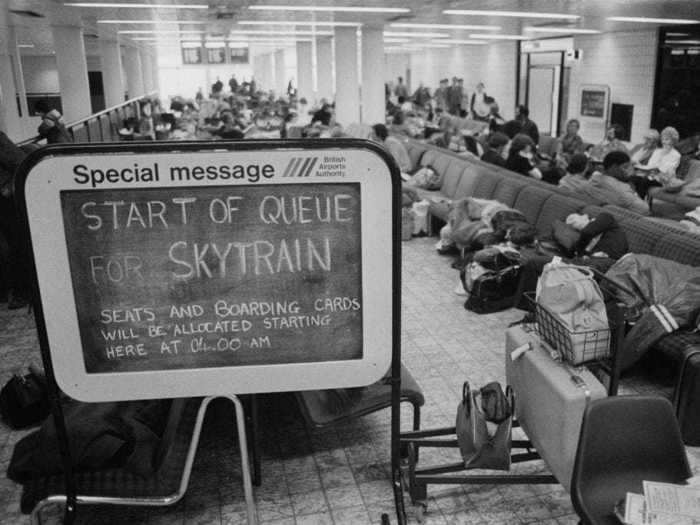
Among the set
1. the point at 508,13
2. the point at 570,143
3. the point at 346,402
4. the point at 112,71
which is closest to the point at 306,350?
the point at 346,402

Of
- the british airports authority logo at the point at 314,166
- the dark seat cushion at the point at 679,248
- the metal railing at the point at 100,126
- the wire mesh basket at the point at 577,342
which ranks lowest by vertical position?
the dark seat cushion at the point at 679,248

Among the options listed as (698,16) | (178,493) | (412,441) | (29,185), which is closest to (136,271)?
(29,185)

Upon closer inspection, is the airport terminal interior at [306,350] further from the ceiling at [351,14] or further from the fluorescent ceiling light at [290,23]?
the fluorescent ceiling light at [290,23]

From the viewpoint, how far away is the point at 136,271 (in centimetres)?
276

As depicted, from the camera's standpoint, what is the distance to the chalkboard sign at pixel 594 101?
18.8 m

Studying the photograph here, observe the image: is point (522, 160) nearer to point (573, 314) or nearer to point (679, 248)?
point (679, 248)

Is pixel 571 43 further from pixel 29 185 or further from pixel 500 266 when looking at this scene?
pixel 29 185

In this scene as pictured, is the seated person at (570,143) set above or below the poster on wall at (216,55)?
below

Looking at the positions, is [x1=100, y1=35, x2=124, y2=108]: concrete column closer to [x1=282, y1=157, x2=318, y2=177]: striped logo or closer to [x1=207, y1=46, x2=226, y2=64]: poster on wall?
[x1=207, y1=46, x2=226, y2=64]: poster on wall

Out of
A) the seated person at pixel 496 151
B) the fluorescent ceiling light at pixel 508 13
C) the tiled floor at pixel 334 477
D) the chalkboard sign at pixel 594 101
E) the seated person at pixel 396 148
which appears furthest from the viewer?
the chalkboard sign at pixel 594 101

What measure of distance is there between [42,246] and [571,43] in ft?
67.8

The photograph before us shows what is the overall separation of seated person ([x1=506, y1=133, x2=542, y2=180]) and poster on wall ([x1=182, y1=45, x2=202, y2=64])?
16.6m

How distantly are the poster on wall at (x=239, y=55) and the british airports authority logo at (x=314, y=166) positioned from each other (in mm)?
22978

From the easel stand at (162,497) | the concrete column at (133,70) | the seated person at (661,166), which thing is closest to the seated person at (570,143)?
the seated person at (661,166)
